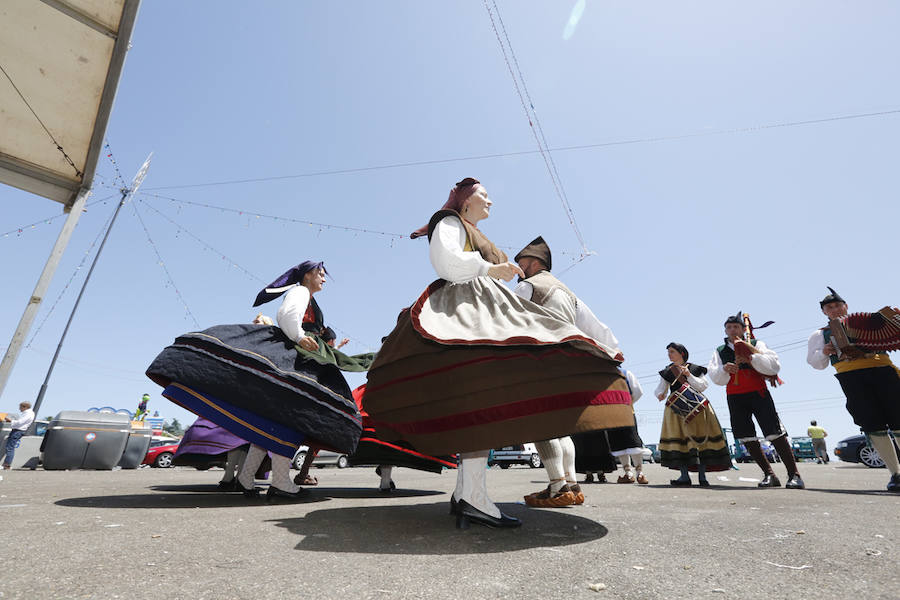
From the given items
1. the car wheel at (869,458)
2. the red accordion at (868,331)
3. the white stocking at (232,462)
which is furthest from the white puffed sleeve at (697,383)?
the car wheel at (869,458)

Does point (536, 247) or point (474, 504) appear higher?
point (536, 247)

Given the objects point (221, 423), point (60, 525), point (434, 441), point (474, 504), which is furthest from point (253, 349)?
point (474, 504)

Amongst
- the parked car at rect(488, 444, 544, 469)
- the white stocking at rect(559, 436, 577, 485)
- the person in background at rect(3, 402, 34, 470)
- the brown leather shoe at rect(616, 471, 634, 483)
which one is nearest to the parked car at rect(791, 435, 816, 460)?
the parked car at rect(488, 444, 544, 469)

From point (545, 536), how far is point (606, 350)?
0.88m

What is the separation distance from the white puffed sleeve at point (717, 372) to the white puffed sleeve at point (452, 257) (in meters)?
4.36

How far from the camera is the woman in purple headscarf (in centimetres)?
287

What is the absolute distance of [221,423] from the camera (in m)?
2.93

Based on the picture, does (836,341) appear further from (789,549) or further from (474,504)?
(474,504)

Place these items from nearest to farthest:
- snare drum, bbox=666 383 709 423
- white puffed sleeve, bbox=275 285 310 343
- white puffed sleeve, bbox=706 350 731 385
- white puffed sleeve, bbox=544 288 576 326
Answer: white puffed sleeve, bbox=544 288 576 326, white puffed sleeve, bbox=275 285 310 343, white puffed sleeve, bbox=706 350 731 385, snare drum, bbox=666 383 709 423

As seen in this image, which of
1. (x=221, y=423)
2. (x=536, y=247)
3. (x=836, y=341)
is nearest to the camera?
(x=221, y=423)

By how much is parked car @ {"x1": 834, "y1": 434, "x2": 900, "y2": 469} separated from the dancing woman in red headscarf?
14.3 m

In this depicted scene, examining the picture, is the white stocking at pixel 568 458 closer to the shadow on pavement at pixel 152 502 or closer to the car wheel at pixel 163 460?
the shadow on pavement at pixel 152 502

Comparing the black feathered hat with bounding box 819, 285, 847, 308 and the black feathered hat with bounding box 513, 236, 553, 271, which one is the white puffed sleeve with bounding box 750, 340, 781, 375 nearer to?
the black feathered hat with bounding box 819, 285, 847, 308

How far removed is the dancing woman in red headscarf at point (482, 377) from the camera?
6.24 ft
